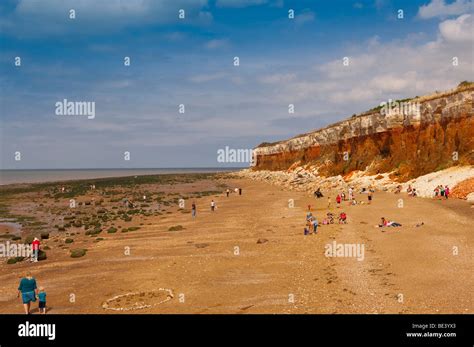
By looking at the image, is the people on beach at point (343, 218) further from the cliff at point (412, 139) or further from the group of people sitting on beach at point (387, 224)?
the cliff at point (412, 139)

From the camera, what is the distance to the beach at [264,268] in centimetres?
1338

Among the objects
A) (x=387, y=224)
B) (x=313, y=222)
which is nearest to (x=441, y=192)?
(x=387, y=224)

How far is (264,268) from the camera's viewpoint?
18328 millimetres

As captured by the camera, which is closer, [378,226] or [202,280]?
[202,280]

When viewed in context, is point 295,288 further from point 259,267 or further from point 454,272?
point 454,272

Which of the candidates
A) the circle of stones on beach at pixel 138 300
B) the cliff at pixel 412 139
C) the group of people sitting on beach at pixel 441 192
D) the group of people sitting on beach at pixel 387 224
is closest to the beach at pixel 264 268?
the circle of stones on beach at pixel 138 300

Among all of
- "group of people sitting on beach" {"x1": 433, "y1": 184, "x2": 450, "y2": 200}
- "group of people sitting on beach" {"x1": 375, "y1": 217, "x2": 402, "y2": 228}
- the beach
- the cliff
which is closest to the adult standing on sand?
the beach

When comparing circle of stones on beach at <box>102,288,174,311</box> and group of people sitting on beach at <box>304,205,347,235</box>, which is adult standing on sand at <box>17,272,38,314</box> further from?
group of people sitting on beach at <box>304,205,347,235</box>

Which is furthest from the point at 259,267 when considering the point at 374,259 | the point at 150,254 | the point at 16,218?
the point at 16,218

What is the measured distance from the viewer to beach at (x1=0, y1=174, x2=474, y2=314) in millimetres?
13375

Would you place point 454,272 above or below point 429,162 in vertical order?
below

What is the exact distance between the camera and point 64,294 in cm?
1584

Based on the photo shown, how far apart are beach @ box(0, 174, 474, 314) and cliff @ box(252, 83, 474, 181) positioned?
52.3ft
